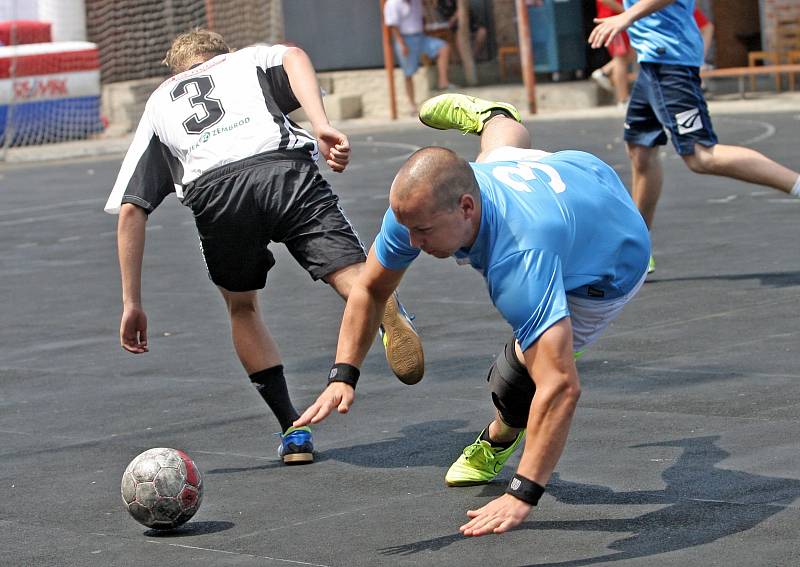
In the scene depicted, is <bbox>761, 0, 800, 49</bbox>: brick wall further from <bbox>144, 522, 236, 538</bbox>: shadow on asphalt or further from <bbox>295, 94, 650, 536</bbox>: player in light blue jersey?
<bbox>144, 522, 236, 538</bbox>: shadow on asphalt


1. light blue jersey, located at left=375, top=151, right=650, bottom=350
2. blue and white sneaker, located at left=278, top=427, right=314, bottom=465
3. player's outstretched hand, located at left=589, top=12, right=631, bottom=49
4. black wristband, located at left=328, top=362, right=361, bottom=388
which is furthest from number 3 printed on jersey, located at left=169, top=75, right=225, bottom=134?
player's outstretched hand, located at left=589, top=12, right=631, bottom=49

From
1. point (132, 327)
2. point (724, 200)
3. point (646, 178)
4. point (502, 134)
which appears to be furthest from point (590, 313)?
point (724, 200)

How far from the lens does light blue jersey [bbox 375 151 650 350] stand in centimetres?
436

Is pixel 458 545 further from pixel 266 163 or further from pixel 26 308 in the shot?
pixel 26 308

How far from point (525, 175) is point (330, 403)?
90 cm

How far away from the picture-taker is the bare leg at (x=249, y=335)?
625cm

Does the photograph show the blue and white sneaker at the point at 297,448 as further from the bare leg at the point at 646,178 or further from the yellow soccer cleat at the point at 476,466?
the bare leg at the point at 646,178

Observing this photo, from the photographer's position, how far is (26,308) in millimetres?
10383

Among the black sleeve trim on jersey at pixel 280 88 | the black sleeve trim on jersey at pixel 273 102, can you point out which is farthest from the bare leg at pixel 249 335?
the black sleeve trim on jersey at pixel 280 88

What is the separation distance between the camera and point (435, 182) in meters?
4.36

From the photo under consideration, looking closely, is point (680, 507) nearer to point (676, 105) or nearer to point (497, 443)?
point (497, 443)

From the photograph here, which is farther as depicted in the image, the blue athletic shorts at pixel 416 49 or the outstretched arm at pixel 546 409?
the blue athletic shorts at pixel 416 49

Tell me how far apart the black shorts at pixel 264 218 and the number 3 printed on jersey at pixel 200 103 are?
0.59 ft

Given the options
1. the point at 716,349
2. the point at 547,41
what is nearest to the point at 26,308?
the point at 716,349
